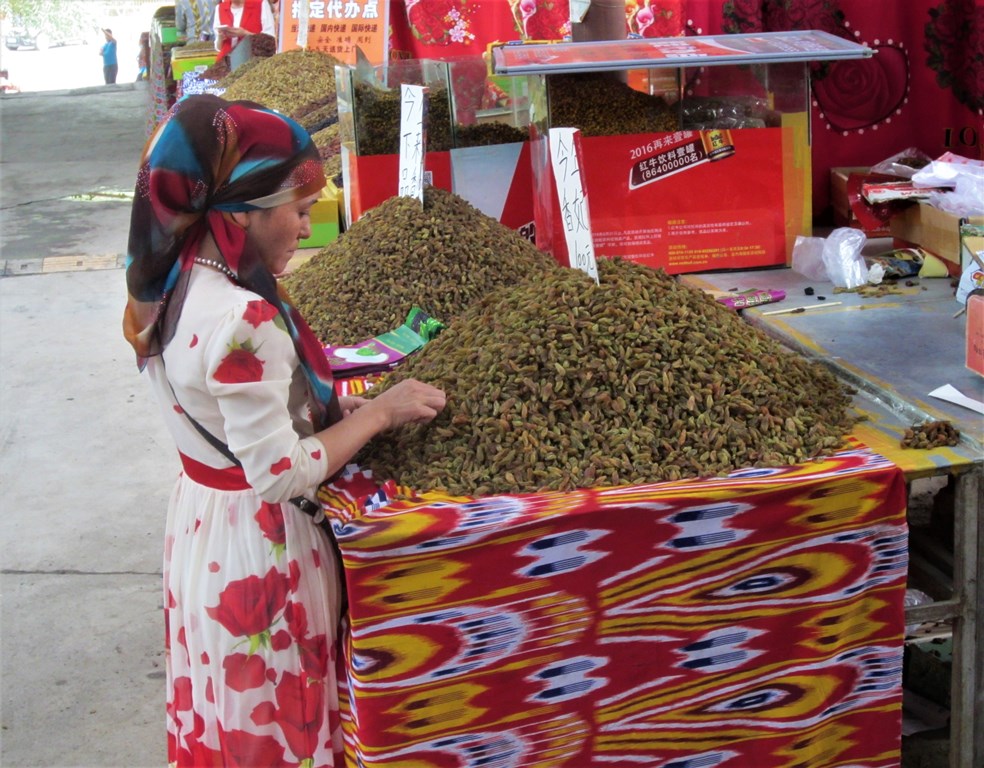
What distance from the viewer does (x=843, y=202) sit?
2.57 metres

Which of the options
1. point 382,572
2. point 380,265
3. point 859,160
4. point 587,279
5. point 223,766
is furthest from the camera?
point 859,160

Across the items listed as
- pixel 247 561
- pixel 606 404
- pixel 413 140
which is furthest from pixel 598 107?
pixel 247 561

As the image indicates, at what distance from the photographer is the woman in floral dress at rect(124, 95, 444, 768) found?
116 centimetres

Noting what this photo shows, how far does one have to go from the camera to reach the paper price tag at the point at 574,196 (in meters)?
1.50

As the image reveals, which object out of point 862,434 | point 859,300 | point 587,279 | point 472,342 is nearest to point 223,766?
point 472,342

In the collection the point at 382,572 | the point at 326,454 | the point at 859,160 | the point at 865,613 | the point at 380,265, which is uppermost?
the point at 859,160

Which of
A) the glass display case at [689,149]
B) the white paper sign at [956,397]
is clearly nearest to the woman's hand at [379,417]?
the white paper sign at [956,397]

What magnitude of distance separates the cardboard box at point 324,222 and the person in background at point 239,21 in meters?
3.23

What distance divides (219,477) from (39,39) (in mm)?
26451

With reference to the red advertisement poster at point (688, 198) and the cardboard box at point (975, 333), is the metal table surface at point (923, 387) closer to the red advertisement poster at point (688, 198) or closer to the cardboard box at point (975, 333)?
the cardboard box at point (975, 333)

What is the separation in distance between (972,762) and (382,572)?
0.95 m

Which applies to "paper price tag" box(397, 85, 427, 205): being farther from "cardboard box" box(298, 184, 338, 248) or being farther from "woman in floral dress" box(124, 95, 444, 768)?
"woman in floral dress" box(124, 95, 444, 768)

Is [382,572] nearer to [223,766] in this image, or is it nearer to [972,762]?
[223,766]

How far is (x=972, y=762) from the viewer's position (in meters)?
1.52
